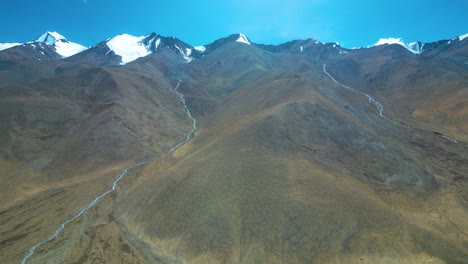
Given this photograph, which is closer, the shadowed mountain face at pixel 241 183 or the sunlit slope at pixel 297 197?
the sunlit slope at pixel 297 197

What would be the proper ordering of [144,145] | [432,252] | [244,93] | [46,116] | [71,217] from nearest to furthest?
[432,252] → [71,217] → [144,145] → [46,116] → [244,93]

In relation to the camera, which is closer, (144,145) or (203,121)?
(144,145)

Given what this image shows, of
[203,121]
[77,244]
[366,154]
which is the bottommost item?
[77,244]

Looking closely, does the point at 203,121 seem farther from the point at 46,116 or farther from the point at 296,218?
the point at 296,218

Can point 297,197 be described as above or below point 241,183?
below

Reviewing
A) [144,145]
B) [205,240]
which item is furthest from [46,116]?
[205,240]

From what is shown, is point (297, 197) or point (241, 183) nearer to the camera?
point (297, 197)

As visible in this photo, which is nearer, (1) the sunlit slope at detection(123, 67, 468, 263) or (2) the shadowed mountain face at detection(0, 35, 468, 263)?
(1) the sunlit slope at detection(123, 67, 468, 263)

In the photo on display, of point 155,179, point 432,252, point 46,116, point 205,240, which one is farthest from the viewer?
point 46,116
